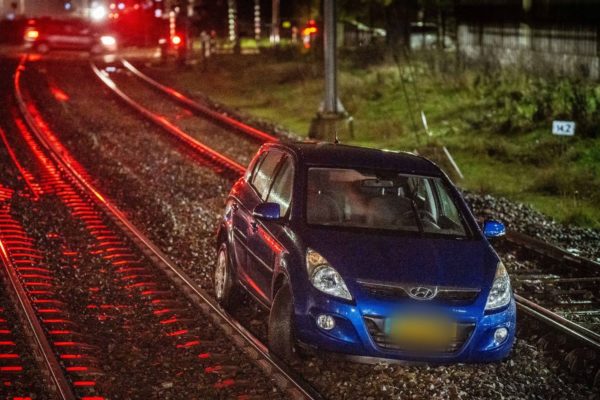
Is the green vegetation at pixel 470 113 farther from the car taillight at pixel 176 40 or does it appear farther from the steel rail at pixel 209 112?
the car taillight at pixel 176 40

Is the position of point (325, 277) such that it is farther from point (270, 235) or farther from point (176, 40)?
point (176, 40)

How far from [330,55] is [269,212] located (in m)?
13.8

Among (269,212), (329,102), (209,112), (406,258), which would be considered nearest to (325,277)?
(406,258)

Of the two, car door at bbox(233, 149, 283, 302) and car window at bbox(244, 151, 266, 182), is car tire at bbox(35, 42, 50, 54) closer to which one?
car window at bbox(244, 151, 266, 182)

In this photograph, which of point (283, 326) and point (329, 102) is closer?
point (283, 326)

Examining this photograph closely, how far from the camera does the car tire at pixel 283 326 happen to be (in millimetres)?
8086

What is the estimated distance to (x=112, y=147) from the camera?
20953 mm

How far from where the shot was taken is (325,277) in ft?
25.4

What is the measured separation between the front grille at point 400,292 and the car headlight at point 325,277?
0.13m

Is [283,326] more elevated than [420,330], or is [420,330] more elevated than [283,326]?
[420,330]

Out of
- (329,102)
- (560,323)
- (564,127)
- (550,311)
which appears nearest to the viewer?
(560,323)

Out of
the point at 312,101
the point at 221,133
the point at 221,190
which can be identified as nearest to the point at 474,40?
the point at 312,101

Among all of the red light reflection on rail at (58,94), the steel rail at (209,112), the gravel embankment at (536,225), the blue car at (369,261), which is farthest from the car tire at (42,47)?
the blue car at (369,261)

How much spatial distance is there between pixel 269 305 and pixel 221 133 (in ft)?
48.7
